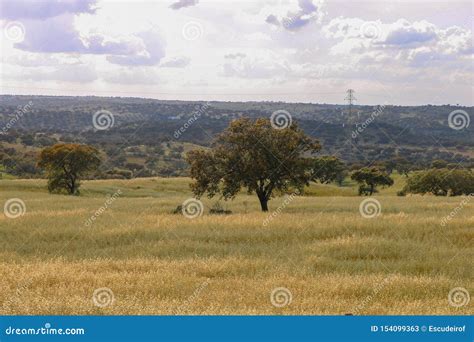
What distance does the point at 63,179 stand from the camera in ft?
202

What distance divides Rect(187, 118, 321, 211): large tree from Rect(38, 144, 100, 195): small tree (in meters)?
31.6

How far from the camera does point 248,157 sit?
104 ft

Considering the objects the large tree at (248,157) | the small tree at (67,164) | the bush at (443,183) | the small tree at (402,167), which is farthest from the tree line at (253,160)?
the small tree at (402,167)

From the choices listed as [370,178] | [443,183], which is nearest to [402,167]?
[370,178]

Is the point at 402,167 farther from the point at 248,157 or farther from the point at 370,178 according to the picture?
the point at 248,157

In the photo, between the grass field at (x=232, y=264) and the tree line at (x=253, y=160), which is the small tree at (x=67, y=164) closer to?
the tree line at (x=253, y=160)

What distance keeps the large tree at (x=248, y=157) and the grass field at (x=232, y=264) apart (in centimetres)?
532

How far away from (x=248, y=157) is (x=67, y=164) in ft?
113

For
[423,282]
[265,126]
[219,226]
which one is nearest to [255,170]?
[265,126]

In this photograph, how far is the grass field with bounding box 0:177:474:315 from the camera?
10.3 meters

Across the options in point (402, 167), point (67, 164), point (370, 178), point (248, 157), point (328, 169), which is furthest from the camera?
point (402, 167)

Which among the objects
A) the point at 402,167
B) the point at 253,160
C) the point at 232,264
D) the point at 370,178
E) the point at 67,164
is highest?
the point at 253,160

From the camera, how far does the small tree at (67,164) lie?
5956 centimetres
